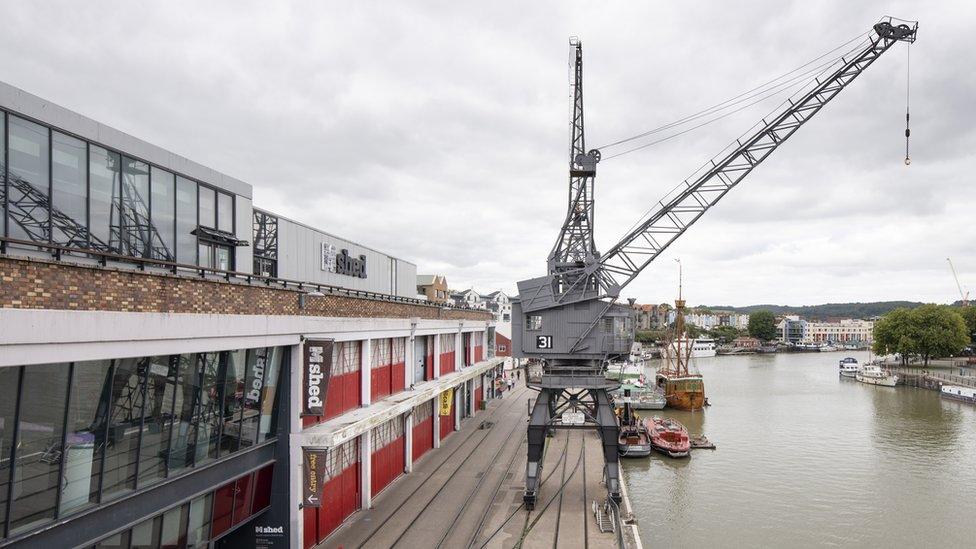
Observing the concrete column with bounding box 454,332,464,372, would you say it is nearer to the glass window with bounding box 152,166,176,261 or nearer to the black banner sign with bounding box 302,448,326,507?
the black banner sign with bounding box 302,448,326,507

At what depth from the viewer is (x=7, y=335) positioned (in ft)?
25.5

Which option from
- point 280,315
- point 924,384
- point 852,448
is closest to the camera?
point 280,315

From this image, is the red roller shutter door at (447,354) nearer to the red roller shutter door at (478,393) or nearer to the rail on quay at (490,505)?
the rail on quay at (490,505)

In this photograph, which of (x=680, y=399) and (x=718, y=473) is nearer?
(x=718, y=473)

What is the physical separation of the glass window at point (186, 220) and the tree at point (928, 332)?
325ft

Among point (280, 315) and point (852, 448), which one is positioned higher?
point (280, 315)

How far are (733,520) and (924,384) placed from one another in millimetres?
62414

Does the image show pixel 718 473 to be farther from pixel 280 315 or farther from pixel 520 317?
pixel 280 315

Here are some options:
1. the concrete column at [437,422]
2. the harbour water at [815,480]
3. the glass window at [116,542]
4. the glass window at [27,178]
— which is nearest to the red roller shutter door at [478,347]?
the concrete column at [437,422]

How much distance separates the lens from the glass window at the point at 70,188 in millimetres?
11375

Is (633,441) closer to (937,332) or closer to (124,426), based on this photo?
(124,426)

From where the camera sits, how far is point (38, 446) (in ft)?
29.2

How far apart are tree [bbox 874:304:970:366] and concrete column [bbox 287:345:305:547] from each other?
96551mm

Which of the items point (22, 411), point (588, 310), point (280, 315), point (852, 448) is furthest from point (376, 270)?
point (852, 448)
